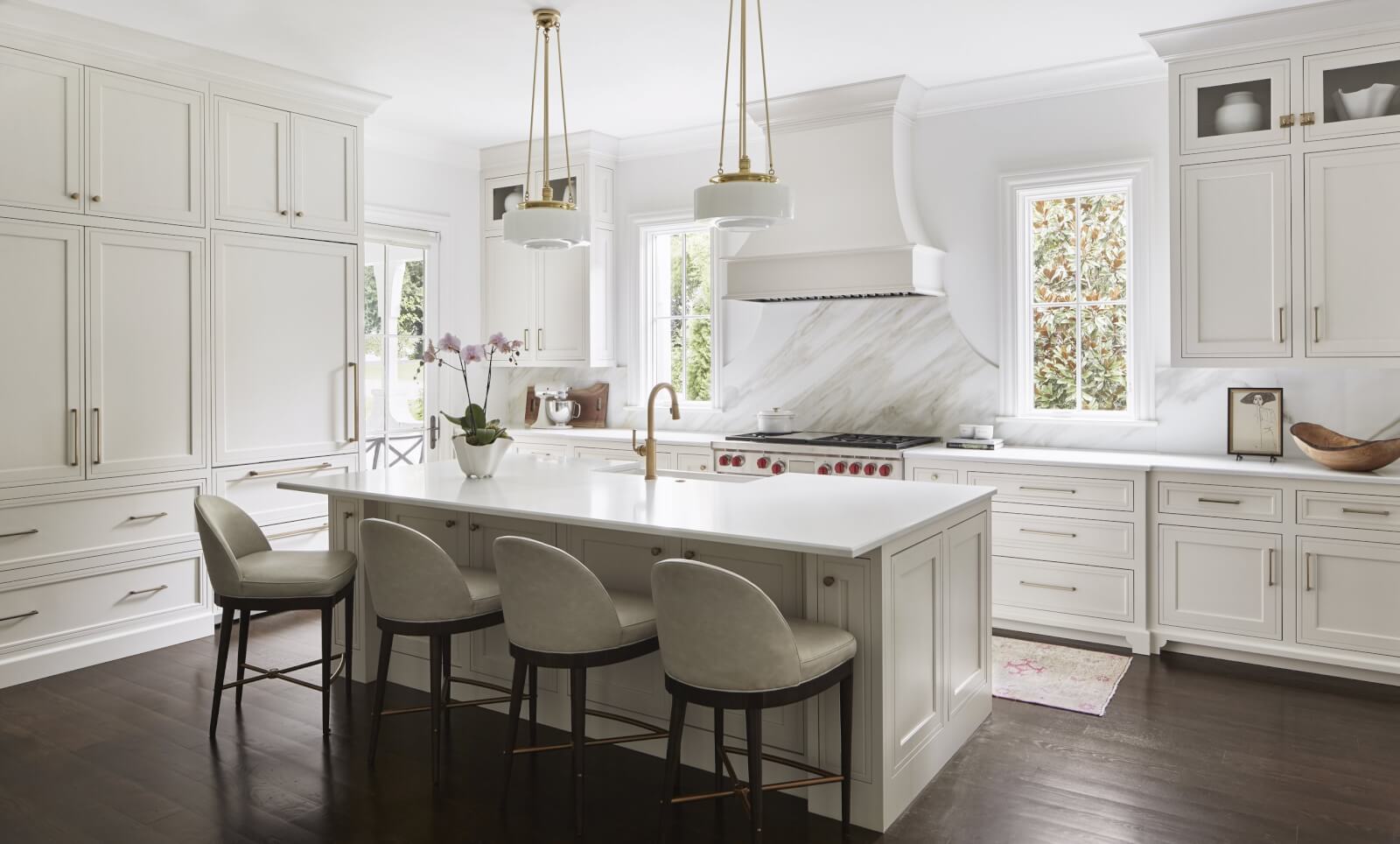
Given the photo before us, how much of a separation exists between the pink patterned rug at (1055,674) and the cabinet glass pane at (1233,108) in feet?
7.65

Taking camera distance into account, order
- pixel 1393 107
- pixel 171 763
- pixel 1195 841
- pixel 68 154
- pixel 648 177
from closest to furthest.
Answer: pixel 1195 841 → pixel 171 763 → pixel 1393 107 → pixel 68 154 → pixel 648 177

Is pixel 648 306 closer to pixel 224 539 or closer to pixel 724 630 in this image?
pixel 224 539

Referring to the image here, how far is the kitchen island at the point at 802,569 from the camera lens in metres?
2.56

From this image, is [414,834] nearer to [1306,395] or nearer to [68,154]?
[68,154]

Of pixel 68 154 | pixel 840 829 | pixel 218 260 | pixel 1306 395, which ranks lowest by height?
pixel 840 829

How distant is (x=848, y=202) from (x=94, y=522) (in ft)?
12.8

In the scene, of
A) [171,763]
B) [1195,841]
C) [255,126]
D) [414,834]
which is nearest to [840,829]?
[1195,841]

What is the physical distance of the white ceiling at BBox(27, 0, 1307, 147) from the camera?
3.83m

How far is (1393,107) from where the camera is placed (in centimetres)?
368

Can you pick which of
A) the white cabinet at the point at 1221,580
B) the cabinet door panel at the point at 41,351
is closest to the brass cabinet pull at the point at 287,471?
the cabinet door panel at the point at 41,351

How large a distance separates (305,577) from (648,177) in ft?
12.4

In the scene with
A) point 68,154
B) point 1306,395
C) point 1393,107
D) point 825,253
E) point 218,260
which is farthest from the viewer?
point 825,253

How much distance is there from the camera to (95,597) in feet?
13.4

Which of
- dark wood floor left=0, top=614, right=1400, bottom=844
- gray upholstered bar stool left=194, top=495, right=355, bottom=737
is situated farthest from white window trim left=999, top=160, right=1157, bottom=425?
gray upholstered bar stool left=194, top=495, right=355, bottom=737
